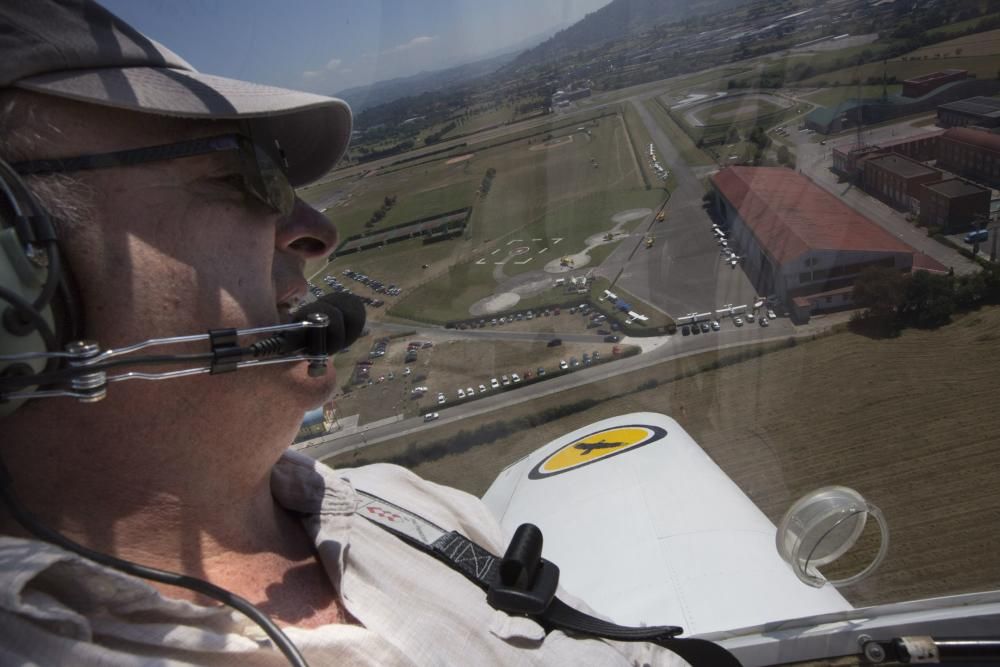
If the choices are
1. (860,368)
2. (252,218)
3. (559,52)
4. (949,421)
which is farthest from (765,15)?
(252,218)

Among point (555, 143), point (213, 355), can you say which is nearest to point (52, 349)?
point (213, 355)

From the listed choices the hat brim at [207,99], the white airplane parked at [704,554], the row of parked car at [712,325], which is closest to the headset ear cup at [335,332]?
the hat brim at [207,99]

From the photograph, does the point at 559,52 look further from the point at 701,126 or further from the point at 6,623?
the point at 6,623

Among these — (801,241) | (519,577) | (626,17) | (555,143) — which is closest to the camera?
(519,577)

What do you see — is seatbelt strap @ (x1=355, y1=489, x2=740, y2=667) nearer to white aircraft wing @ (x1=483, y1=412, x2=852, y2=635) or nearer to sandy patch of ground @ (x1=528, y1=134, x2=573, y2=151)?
white aircraft wing @ (x1=483, y1=412, x2=852, y2=635)

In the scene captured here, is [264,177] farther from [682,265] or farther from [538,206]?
[538,206]

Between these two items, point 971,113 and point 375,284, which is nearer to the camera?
point 971,113

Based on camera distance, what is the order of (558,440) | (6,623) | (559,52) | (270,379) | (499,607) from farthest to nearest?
1. (559,52)
2. (558,440)
3. (499,607)
4. (270,379)
5. (6,623)

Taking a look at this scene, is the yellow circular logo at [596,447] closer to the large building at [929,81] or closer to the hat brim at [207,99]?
the large building at [929,81]
